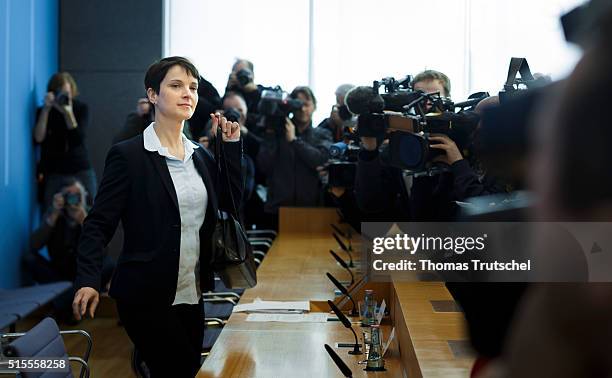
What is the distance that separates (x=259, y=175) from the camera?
303 inches

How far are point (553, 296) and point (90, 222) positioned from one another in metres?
2.75

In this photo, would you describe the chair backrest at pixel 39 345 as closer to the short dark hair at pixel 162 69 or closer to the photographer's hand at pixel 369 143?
the short dark hair at pixel 162 69

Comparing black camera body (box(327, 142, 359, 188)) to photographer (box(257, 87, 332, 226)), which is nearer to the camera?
black camera body (box(327, 142, 359, 188))

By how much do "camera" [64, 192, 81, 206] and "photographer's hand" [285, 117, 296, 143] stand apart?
1.65 m

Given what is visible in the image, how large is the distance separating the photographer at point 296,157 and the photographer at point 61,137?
158 centimetres

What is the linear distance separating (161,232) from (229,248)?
235 millimetres

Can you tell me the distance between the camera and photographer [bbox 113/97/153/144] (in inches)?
217

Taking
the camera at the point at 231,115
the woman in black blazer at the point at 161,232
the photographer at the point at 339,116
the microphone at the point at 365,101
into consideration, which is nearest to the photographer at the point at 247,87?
the photographer at the point at 339,116

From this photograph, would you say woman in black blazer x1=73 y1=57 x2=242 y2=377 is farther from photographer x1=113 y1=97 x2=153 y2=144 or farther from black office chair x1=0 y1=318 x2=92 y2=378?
photographer x1=113 y1=97 x2=153 y2=144

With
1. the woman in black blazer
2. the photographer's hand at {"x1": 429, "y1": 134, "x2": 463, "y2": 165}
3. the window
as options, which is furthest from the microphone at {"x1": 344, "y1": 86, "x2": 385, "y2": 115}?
the window

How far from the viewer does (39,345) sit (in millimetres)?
2814

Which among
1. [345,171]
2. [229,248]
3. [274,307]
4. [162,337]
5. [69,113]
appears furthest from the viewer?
[69,113]

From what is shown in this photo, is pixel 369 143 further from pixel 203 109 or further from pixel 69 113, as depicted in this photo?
pixel 69 113

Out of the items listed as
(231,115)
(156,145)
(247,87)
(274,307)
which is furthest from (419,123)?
(247,87)
